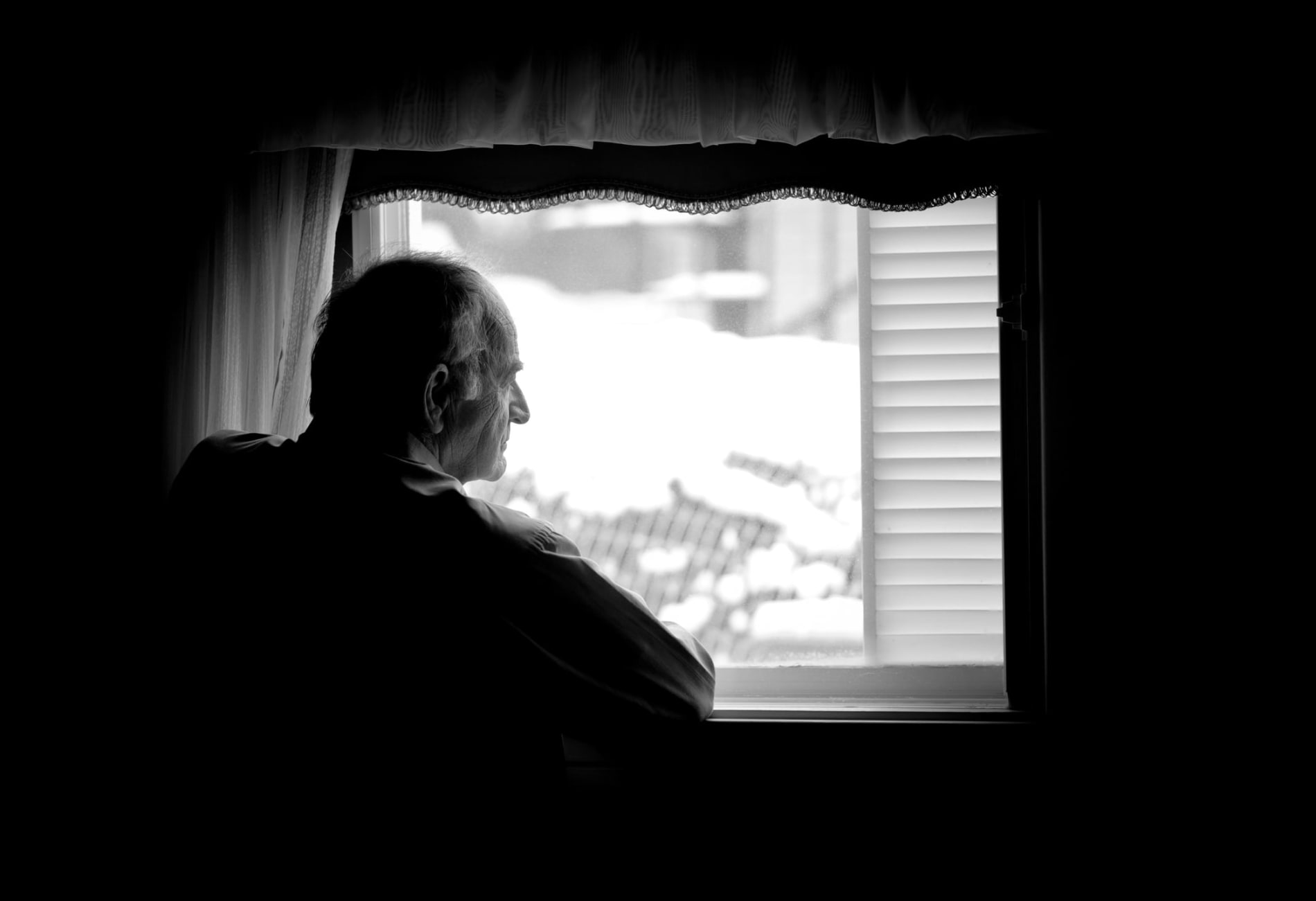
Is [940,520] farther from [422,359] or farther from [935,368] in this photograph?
[422,359]

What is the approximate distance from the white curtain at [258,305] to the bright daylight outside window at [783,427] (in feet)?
1.06

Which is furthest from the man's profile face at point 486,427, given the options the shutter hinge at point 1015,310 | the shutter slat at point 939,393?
the shutter hinge at point 1015,310

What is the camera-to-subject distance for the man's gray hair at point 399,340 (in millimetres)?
1087

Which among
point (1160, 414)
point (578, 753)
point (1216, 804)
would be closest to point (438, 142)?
point (578, 753)

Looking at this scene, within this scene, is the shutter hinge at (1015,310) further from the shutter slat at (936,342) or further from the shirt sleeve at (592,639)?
the shirt sleeve at (592,639)

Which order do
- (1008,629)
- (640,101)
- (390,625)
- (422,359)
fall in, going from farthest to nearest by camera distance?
1. (1008,629)
2. (640,101)
3. (422,359)
4. (390,625)

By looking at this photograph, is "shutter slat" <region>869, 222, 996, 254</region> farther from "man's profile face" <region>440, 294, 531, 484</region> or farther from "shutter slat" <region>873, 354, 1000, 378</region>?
"man's profile face" <region>440, 294, 531, 484</region>

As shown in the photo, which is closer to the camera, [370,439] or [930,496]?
[370,439]

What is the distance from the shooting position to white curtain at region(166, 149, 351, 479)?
4.22 ft

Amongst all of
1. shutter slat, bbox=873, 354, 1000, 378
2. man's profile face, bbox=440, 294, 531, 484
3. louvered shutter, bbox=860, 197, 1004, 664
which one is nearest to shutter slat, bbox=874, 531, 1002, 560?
louvered shutter, bbox=860, 197, 1004, 664

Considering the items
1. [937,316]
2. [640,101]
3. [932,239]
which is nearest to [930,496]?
[937,316]

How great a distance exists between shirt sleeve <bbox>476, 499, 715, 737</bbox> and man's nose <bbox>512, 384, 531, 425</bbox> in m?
0.23

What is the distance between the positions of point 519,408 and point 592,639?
377mm

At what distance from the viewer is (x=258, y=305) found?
1300mm
